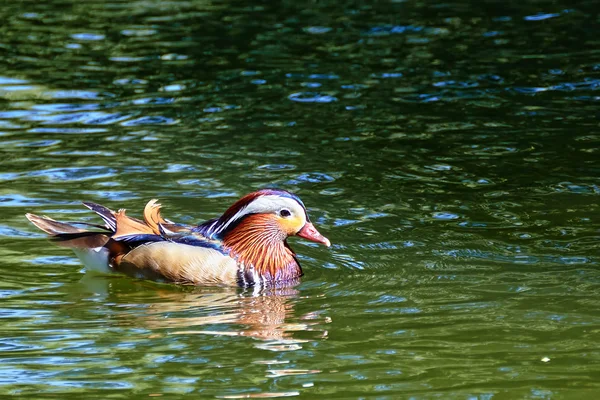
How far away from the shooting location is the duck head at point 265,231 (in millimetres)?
10219

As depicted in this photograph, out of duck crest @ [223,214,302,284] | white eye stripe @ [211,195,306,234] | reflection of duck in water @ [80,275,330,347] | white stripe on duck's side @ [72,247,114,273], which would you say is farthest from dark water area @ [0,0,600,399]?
white eye stripe @ [211,195,306,234]

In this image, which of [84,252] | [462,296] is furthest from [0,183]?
[462,296]

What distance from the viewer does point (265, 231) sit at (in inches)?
408

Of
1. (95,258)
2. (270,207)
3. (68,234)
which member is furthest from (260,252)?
(68,234)

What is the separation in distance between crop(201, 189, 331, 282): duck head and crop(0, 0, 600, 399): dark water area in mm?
338

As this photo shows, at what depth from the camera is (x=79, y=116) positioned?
15992 millimetres

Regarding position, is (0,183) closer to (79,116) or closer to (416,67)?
(79,116)

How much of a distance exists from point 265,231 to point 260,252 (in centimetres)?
19

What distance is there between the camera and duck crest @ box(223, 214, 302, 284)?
1023cm

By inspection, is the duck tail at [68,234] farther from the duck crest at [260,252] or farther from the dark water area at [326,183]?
the duck crest at [260,252]

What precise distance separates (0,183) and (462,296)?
5837 mm

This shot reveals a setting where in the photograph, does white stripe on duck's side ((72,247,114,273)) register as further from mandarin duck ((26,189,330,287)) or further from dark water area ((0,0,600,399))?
dark water area ((0,0,600,399))

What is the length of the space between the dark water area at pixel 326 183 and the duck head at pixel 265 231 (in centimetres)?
34

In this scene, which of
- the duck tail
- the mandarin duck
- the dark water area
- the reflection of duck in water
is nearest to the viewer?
the dark water area
